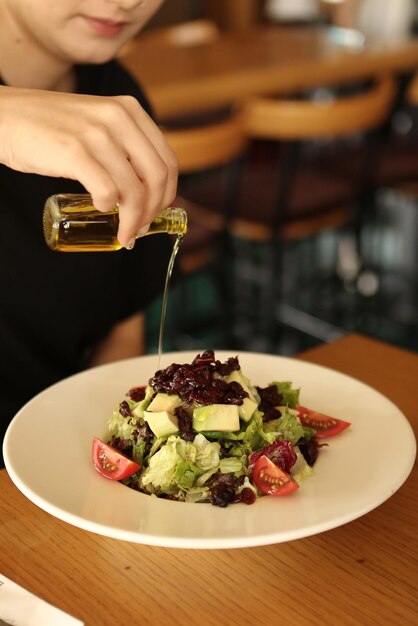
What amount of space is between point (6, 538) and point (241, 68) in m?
2.71

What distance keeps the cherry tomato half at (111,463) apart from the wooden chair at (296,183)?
202 centimetres

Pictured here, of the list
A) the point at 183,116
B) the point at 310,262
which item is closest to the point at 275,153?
the point at 310,262

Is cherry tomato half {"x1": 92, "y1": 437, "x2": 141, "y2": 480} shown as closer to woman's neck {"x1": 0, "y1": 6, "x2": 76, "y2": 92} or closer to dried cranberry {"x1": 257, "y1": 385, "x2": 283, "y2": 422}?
dried cranberry {"x1": 257, "y1": 385, "x2": 283, "y2": 422}

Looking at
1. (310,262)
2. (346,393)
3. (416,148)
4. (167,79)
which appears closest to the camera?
(346,393)

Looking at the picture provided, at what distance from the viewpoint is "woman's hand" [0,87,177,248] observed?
2.95 feet

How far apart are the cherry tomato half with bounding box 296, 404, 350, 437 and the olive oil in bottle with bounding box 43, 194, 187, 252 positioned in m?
0.29

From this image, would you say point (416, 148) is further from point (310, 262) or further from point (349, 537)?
point (349, 537)

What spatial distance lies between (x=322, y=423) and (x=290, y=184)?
2016 millimetres

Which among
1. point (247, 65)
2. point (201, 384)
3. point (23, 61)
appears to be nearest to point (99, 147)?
point (201, 384)

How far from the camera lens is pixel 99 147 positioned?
2.95 feet

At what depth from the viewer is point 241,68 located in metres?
3.39

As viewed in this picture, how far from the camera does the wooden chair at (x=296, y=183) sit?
2904mm

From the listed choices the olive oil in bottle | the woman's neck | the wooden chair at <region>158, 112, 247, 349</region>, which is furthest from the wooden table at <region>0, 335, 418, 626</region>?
the wooden chair at <region>158, 112, 247, 349</region>

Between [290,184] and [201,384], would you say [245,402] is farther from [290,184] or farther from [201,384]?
[290,184]
